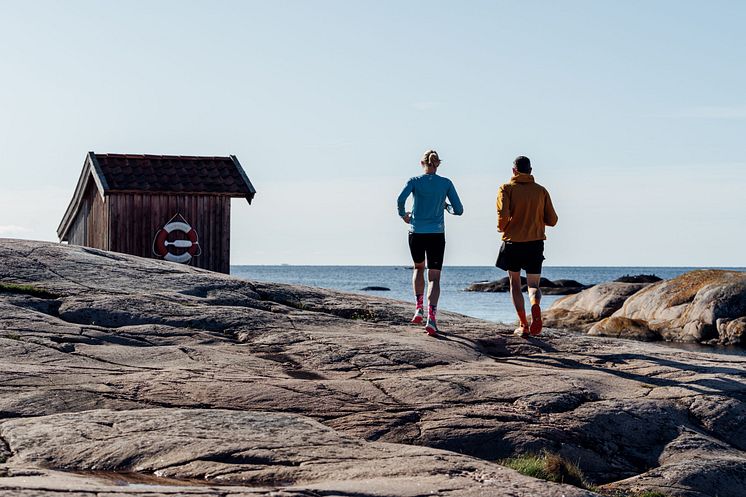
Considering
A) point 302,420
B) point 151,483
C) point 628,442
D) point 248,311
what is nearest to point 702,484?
point 628,442

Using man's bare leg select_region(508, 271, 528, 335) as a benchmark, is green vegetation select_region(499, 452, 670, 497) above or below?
below

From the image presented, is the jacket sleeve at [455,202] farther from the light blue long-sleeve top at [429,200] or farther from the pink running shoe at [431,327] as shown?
the pink running shoe at [431,327]

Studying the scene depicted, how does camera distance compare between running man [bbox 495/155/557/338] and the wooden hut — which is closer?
running man [bbox 495/155/557/338]

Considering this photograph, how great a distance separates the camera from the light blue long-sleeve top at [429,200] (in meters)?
12.8

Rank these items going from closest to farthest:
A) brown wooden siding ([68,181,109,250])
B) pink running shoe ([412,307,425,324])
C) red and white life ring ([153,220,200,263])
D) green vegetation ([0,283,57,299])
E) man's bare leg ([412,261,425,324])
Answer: man's bare leg ([412,261,425,324])
green vegetation ([0,283,57,299])
pink running shoe ([412,307,425,324])
red and white life ring ([153,220,200,263])
brown wooden siding ([68,181,109,250])

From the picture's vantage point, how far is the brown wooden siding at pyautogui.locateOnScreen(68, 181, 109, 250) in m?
23.3

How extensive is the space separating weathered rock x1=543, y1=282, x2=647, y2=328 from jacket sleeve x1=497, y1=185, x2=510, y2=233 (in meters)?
23.3

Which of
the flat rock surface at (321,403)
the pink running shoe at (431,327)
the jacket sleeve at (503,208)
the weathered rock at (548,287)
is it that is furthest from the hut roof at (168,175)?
the weathered rock at (548,287)

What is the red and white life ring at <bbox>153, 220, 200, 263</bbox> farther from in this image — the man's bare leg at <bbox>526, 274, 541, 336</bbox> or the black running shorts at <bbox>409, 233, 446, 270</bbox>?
the man's bare leg at <bbox>526, 274, 541, 336</bbox>

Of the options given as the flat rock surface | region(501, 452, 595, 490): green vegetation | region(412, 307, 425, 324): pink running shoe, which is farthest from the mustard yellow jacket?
region(501, 452, 595, 490): green vegetation

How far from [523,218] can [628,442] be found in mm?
4227

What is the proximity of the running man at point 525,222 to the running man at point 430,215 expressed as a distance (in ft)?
1.96

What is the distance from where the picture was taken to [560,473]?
8.05 meters

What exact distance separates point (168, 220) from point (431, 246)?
11.4 metres
